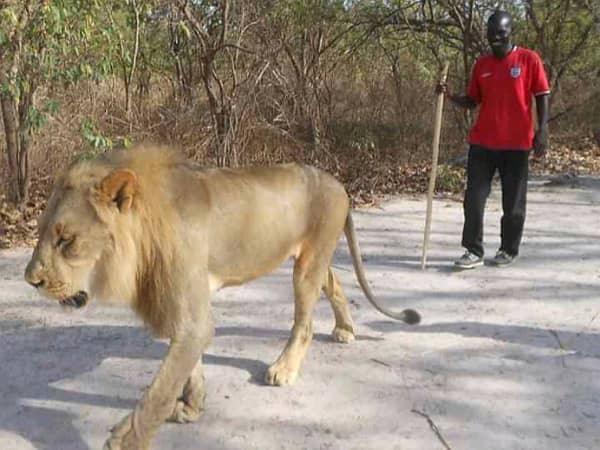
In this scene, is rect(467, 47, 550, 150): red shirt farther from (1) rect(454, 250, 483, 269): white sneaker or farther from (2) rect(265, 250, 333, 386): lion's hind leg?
(2) rect(265, 250, 333, 386): lion's hind leg

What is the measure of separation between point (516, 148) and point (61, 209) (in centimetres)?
419

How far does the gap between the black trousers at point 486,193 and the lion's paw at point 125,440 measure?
153 inches

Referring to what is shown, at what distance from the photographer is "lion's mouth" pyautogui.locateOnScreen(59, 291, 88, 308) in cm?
287

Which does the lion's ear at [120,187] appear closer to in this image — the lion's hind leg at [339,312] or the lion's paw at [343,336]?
the lion's hind leg at [339,312]

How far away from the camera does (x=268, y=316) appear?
5.05m

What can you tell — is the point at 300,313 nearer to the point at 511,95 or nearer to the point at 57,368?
the point at 57,368

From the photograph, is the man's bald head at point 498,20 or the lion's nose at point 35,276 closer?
the lion's nose at point 35,276

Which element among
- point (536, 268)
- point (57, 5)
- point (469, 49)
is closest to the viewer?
point (536, 268)

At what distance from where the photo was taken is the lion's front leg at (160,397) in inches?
117

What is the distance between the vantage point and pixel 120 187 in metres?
2.85

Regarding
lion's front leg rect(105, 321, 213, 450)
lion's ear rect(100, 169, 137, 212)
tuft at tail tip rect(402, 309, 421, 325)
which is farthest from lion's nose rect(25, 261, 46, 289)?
tuft at tail tip rect(402, 309, 421, 325)

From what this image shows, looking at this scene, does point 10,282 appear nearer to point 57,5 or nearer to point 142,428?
point 57,5

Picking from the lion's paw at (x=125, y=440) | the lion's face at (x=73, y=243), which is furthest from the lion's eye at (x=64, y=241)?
the lion's paw at (x=125, y=440)

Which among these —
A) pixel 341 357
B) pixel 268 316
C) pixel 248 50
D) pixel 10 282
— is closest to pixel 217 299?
pixel 268 316
